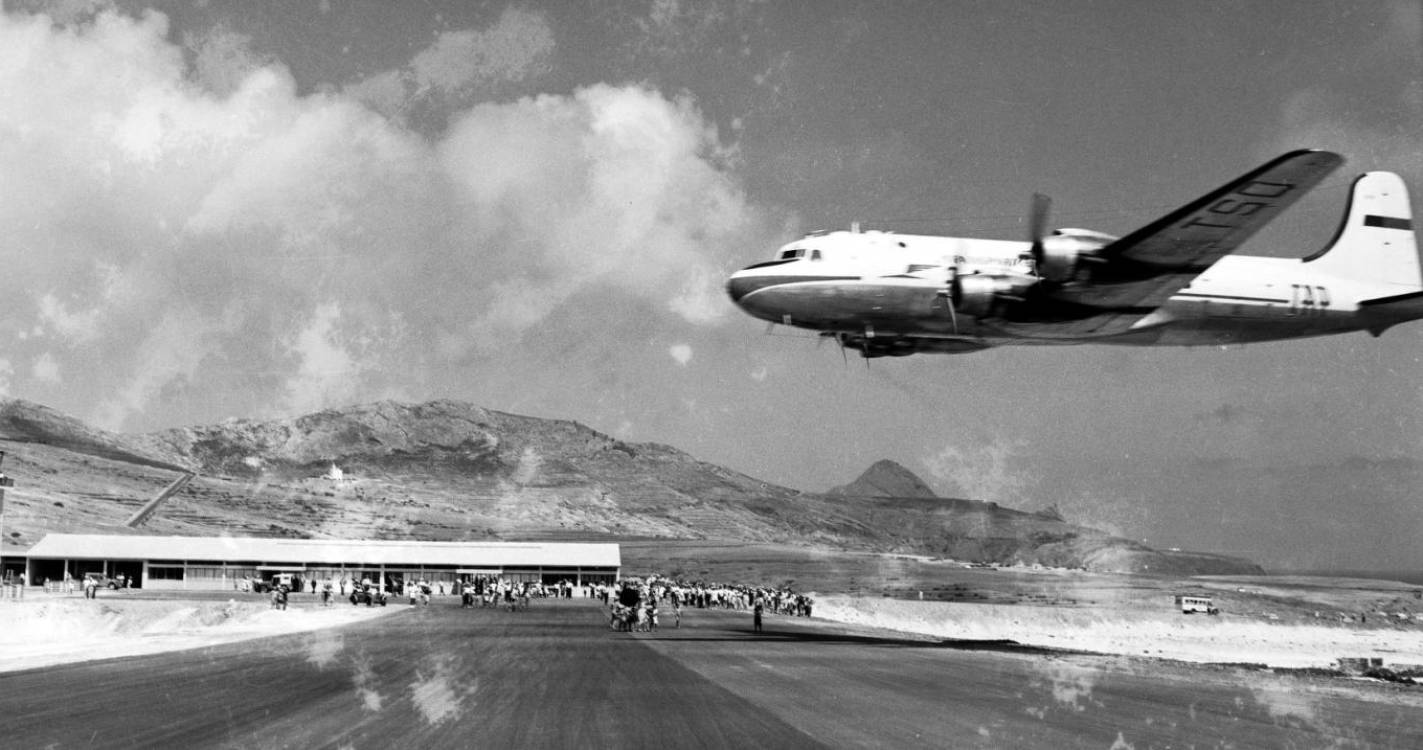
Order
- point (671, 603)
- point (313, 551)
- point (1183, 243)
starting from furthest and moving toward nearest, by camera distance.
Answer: point (313, 551)
point (671, 603)
point (1183, 243)

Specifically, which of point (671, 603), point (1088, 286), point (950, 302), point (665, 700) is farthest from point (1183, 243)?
point (671, 603)

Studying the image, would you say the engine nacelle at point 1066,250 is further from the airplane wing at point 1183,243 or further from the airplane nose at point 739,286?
the airplane nose at point 739,286

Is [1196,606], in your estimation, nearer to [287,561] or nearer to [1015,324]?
[1015,324]

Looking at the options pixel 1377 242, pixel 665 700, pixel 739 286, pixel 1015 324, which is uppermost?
pixel 1377 242

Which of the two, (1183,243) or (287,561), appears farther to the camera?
(287,561)

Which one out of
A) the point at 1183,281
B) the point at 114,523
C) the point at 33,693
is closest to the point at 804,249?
the point at 1183,281

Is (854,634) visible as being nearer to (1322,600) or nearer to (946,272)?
(946,272)
